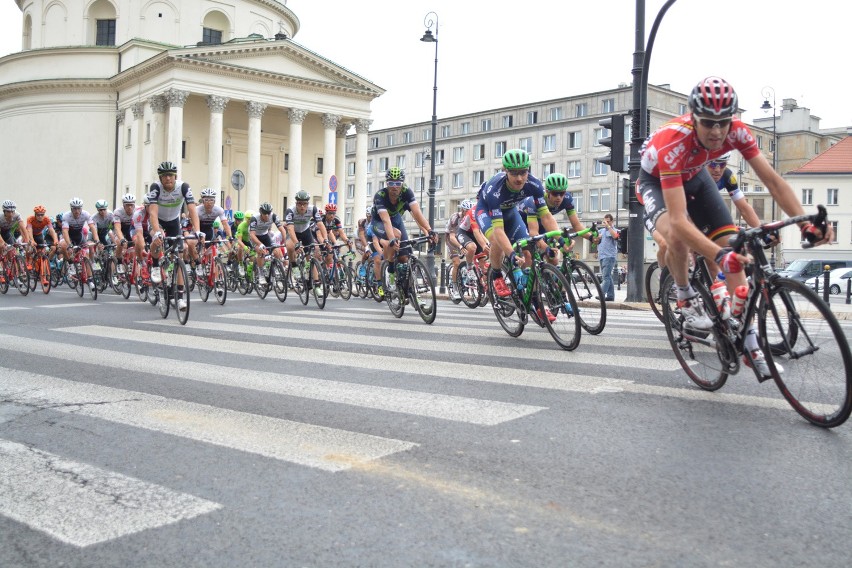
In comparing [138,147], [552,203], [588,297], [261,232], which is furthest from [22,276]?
[138,147]

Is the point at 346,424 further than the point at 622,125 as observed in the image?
No

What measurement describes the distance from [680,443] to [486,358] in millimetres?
3420

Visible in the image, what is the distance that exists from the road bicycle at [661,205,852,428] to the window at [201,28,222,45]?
70816 mm

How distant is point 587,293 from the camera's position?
859cm

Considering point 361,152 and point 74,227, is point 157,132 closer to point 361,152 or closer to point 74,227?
point 361,152

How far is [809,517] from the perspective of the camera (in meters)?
3.10

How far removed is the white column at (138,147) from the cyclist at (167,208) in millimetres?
55390

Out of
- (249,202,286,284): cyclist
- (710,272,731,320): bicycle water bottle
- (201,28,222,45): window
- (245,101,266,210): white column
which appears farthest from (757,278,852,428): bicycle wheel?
(201,28,222,45): window

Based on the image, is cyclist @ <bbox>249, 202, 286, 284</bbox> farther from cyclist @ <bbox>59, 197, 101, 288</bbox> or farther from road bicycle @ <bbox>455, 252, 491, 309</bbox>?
road bicycle @ <bbox>455, 252, 491, 309</bbox>

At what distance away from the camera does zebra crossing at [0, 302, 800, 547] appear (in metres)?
3.46

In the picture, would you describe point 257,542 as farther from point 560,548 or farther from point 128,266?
point 128,266

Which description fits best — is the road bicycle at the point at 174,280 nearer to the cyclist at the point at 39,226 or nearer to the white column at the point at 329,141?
the cyclist at the point at 39,226

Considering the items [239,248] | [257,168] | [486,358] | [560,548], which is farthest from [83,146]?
[560,548]

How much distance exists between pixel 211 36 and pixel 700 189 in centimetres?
7080
